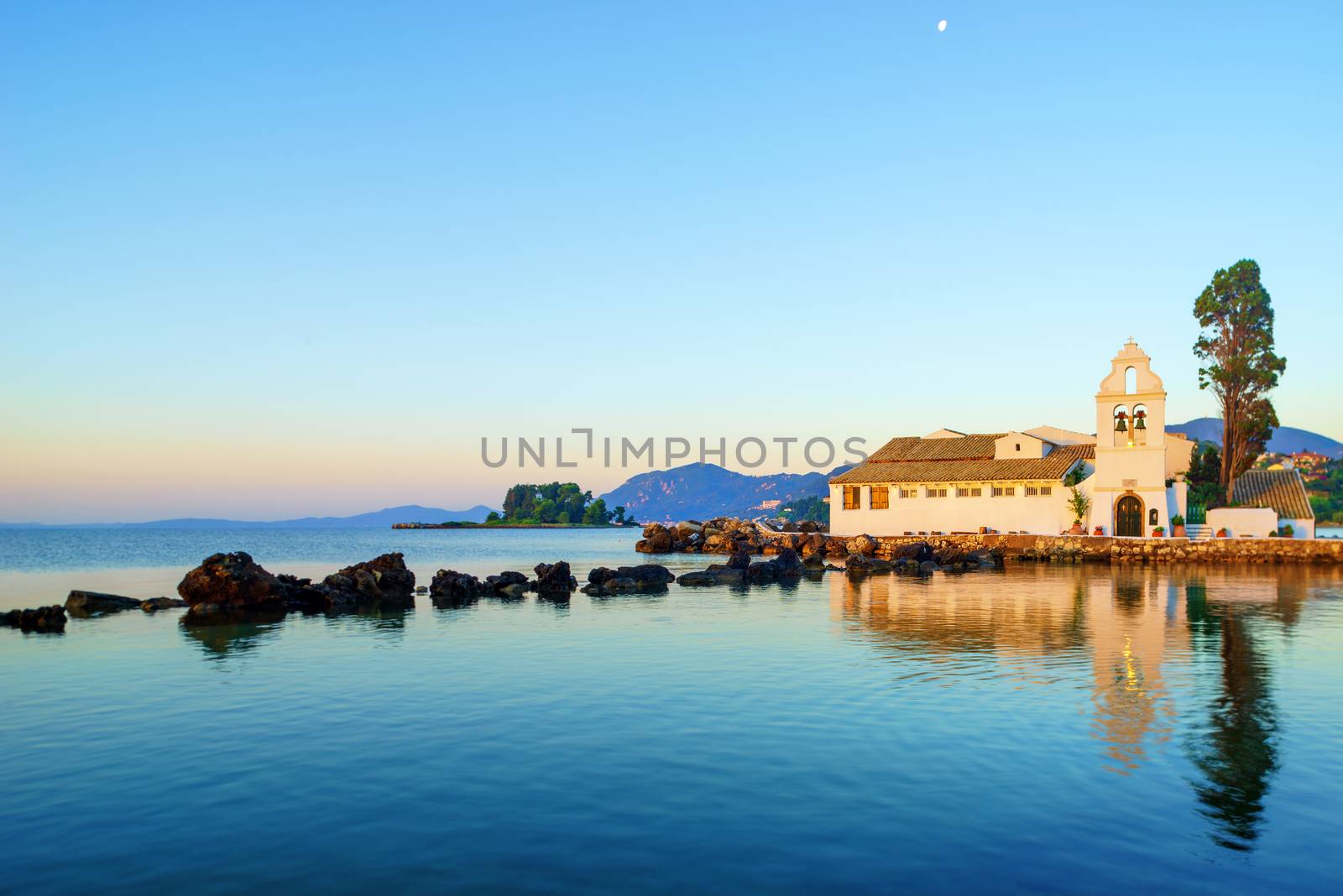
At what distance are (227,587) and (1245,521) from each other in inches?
2539

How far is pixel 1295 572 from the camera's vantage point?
52.5 m

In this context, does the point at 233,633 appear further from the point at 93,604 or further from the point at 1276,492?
the point at 1276,492

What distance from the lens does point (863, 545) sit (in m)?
75.2

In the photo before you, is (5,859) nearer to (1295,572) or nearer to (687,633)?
(687,633)

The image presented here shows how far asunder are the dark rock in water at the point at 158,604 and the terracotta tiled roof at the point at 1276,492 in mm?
71403

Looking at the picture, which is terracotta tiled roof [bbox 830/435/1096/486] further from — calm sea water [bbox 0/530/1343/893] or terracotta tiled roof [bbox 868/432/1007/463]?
calm sea water [bbox 0/530/1343/893]

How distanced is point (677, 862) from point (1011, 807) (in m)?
4.52

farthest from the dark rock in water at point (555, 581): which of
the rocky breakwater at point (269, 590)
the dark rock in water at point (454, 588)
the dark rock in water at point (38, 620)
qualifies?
the dark rock in water at point (38, 620)

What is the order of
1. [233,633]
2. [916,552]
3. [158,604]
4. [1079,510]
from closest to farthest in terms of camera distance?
[233,633] → [158,604] → [916,552] → [1079,510]

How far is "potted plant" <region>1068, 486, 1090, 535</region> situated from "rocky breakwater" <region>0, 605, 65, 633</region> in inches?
2458

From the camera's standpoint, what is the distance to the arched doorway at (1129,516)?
214 ft

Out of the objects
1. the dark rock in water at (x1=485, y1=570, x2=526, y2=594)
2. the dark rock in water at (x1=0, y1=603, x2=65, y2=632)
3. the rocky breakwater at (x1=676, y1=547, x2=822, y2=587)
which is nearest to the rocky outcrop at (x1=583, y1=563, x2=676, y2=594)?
the rocky breakwater at (x1=676, y1=547, x2=822, y2=587)

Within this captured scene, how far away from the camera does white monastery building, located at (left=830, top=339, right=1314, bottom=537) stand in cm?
6384

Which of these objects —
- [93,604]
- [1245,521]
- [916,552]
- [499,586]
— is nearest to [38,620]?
[93,604]
